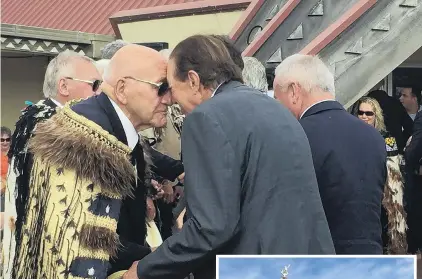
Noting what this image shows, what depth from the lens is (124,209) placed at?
2.71 meters

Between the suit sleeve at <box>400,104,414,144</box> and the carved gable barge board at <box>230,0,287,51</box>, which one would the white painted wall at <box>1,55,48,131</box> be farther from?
the suit sleeve at <box>400,104,414,144</box>

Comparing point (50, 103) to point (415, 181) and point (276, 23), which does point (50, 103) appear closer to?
point (276, 23)

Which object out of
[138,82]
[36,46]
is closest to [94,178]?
[138,82]

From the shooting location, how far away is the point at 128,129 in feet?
8.77

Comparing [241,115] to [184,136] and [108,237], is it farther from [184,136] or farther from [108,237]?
[108,237]

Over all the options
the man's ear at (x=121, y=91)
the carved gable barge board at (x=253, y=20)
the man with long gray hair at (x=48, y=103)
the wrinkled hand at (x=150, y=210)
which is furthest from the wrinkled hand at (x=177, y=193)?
the carved gable barge board at (x=253, y=20)

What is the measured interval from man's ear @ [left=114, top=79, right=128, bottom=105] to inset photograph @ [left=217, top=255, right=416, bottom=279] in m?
0.96

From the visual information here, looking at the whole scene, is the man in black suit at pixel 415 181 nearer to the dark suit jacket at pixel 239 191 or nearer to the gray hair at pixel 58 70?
the gray hair at pixel 58 70

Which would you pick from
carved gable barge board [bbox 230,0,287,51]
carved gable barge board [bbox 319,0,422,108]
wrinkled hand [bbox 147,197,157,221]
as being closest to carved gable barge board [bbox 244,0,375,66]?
carved gable barge board [bbox 319,0,422,108]

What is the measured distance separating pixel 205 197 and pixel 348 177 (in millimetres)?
1264

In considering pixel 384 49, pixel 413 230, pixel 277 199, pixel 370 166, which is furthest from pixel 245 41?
pixel 277 199

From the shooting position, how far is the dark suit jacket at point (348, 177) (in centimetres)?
322

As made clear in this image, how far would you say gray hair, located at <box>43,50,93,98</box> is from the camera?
3.82 m

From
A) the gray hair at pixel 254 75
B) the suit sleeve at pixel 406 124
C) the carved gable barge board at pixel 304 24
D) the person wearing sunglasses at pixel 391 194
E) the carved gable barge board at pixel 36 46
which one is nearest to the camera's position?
the gray hair at pixel 254 75
